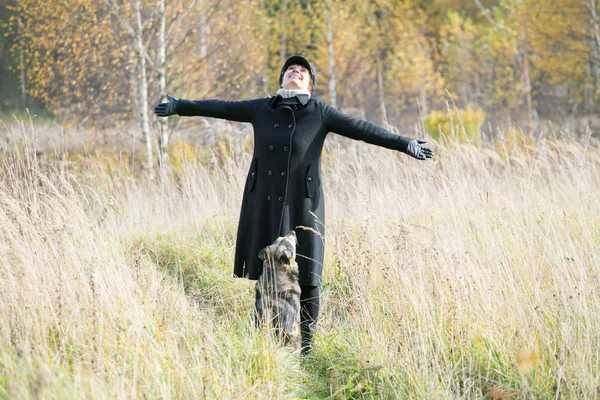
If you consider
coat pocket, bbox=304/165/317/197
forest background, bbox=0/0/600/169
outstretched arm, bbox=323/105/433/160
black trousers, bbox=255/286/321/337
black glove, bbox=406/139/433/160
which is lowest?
black trousers, bbox=255/286/321/337

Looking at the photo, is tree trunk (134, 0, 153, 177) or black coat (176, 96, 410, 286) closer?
black coat (176, 96, 410, 286)

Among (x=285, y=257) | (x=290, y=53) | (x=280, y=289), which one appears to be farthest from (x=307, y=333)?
(x=290, y=53)

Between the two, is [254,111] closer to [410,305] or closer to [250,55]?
[410,305]

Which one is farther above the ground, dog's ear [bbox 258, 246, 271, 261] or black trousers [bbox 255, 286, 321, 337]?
dog's ear [bbox 258, 246, 271, 261]

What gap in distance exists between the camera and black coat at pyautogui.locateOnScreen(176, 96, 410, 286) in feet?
10.1

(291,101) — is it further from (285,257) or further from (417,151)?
(285,257)

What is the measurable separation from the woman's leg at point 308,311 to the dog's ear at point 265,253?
0.37m

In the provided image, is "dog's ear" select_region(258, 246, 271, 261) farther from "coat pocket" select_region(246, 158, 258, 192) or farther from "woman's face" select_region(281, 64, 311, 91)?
"woman's face" select_region(281, 64, 311, 91)

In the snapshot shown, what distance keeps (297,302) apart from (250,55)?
8.61 m

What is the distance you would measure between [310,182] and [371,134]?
39 cm

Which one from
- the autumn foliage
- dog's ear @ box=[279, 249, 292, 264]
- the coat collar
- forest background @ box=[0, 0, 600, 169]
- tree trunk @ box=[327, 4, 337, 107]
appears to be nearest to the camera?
dog's ear @ box=[279, 249, 292, 264]

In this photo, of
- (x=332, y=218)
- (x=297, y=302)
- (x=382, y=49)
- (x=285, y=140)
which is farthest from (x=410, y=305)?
(x=382, y=49)

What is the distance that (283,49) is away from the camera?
16.3 meters

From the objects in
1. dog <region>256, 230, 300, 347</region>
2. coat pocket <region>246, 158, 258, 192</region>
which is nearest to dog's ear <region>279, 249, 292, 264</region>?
dog <region>256, 230, 300, 347</region>
